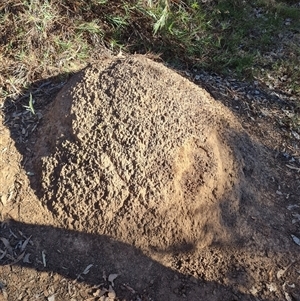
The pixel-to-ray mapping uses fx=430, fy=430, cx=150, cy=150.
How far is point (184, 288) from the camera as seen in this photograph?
2695 millimetres

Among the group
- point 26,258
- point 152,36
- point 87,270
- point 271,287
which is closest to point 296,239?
point 271,287

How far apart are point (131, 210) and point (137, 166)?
0.29 meters

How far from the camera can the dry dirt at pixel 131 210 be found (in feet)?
8.81

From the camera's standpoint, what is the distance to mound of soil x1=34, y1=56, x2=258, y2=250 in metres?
2.78

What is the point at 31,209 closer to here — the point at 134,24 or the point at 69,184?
the point at 69,184

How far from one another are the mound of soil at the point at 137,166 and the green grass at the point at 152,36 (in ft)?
2.35

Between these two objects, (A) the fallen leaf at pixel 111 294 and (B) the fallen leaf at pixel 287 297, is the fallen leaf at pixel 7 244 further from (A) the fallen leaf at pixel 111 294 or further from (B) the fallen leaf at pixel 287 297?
(B) the fallen leaf at pixel 287 297

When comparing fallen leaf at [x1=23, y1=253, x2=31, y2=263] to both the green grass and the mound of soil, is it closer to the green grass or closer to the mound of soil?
the mound of soil

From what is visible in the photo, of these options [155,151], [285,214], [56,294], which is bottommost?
[56,294]

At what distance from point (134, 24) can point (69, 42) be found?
74cm

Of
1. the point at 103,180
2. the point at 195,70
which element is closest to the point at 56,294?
the point at 103,180

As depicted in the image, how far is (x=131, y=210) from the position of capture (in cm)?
277

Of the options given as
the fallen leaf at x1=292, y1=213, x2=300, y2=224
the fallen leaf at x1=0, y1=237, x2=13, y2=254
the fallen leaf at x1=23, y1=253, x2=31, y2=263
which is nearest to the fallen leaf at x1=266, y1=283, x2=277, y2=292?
the fallen leaf at x1=292, y1=213, x2=300, y2=224

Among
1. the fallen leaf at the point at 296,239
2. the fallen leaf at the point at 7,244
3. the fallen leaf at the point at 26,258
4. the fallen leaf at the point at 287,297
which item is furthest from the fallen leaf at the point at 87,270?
the fallen leaf at the point at 296,239
